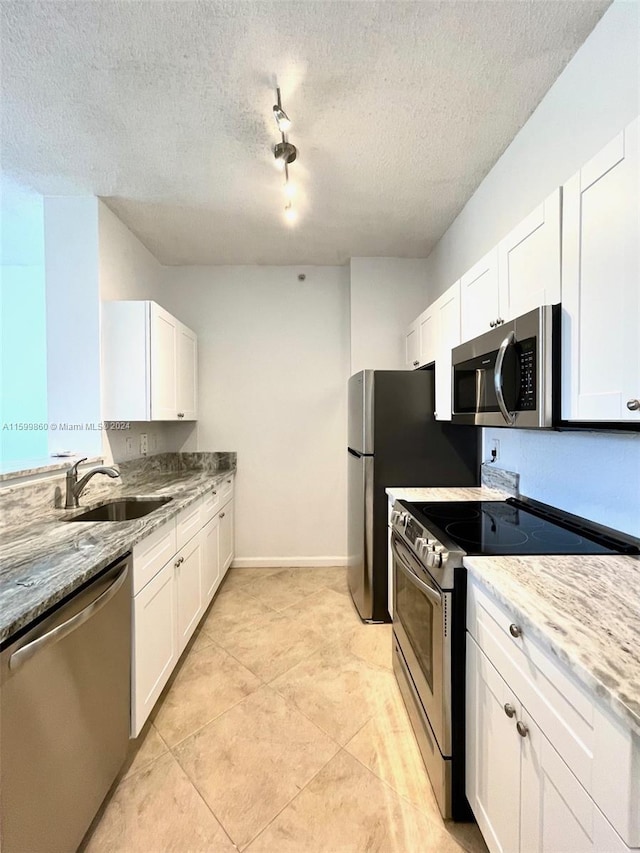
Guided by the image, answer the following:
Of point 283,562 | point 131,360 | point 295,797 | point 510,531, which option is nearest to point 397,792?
point 295,797

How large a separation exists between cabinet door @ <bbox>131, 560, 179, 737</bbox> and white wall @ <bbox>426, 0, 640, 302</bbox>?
8.01 ft

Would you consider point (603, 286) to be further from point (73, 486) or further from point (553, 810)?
point (73, 486)

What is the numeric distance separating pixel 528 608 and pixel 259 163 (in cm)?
234

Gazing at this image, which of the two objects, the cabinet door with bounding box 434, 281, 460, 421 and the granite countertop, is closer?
the granite countertop

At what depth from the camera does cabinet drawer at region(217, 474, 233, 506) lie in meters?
2.97

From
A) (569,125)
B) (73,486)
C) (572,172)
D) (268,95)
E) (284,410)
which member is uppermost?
(268,95)

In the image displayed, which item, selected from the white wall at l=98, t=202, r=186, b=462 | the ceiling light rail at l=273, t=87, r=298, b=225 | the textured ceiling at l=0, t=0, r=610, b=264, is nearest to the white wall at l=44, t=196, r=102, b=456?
the white wall at l=98, t=202, r=186, b=462

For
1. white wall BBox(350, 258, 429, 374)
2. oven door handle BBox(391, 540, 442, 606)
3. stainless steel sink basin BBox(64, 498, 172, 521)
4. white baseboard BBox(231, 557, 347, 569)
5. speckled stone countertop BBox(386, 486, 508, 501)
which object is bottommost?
white baseboard BBox(231, 557, 347, 569)

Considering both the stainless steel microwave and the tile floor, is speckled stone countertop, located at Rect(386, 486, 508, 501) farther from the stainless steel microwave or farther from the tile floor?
the tile floor

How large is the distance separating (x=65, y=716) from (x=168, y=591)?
0.77m

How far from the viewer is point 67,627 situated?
107cm

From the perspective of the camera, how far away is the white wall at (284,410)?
3496mm

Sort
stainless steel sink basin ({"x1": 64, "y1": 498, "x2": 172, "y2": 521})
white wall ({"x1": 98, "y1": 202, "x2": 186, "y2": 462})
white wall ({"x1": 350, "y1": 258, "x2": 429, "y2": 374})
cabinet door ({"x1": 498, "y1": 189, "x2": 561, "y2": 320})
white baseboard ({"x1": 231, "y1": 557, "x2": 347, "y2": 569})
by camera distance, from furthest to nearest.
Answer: white baseboard ({"x1": 231, "y1": 557, "x2": 347, "y2": 569}) < white wall ({"x1": 350, "y1": 258, "x2": 429, "y2": 374}) < white wall ({"x1": 98, "y1": 202, "x2": 186, "y2": 462}) < stainless steel sink basin ({"x1": 64, "y1": 498, "x2": 172, "y2": 521}) < cabinet door ({"x1": 498, "y1": 189, "x2": 561, "y2": 320})

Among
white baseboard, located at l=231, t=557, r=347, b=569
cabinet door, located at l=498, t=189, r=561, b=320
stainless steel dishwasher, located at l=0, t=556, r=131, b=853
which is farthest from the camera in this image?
white baseboard, located at l=231, t=557, r=347, b=569
